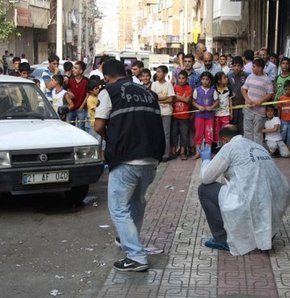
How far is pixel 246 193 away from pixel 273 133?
234 inches

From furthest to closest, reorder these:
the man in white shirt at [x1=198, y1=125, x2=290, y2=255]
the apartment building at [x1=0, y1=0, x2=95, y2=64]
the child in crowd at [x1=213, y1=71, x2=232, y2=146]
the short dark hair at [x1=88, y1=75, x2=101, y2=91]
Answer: the apartment building at [x1=0, y1=0, x2=95, y2=64], the child in crowd at [x1=213, y1=71, x2=232, y2=146], the short dark hair at [x1=88, y1=75, x2=101, y2=91], the man in white shirt at [x1=198, y1=125, x2=290, y2=255]

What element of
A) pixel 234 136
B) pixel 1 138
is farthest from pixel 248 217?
pixel 1 138

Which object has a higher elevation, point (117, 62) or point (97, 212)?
point (117, 62)

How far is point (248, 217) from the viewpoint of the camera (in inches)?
218

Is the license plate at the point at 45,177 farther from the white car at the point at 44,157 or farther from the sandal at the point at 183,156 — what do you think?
the sandal at the point at 183,156

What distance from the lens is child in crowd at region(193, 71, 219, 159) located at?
11.2m

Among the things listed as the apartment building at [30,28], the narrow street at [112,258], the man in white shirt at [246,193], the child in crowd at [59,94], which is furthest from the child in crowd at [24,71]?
the apartment building at [30,28]

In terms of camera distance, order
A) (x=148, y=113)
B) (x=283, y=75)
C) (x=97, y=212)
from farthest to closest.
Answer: (x=283, y=75), (x=97, y=212), (x=148, y=113)

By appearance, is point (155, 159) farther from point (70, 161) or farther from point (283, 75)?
point (283, 75)

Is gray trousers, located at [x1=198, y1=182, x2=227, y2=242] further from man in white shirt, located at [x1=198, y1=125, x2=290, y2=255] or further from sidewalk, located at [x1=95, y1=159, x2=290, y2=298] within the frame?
sidewalk, located at [x1=95, y1=159, x2=290, y2=298]

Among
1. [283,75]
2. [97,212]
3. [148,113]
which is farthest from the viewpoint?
[283,75]

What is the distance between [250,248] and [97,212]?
2535mm

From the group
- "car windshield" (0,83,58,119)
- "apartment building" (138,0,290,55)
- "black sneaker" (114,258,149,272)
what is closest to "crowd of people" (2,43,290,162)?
"car windshield" (0,83,58,119)

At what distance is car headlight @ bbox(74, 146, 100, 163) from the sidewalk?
960 mm
